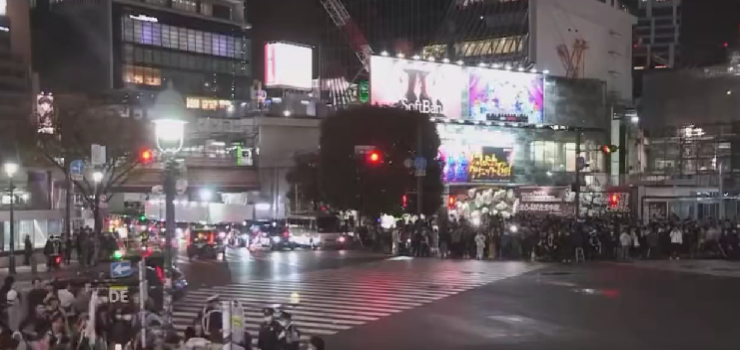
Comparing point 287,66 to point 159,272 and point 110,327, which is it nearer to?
point 159,272

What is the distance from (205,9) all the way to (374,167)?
78.9 m

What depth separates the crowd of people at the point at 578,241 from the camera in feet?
110

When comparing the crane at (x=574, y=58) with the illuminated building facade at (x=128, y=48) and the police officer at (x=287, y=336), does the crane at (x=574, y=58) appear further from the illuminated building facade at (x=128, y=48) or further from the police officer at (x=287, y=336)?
the police officer at (x=287, y=336)

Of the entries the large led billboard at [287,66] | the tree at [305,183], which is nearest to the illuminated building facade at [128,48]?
the large led billboard at [287,66]

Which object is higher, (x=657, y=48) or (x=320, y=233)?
(x=657, y=48)

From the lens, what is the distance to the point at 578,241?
33.1m

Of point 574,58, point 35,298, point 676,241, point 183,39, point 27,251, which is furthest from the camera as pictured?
point 183,39

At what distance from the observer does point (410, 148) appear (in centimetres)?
5125

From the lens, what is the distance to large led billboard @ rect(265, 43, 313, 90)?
83562mm

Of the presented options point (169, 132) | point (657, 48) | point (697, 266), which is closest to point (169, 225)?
point (169, 132)

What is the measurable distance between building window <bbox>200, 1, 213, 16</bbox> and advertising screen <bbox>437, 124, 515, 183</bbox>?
63.6 m

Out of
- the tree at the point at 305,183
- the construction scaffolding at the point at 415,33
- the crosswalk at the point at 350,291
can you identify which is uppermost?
the construction scaffolding at the point at 415,33

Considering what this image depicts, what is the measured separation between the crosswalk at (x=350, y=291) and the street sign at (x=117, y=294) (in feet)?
8.10

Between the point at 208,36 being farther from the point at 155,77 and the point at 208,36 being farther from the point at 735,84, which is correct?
the point at 735,84
